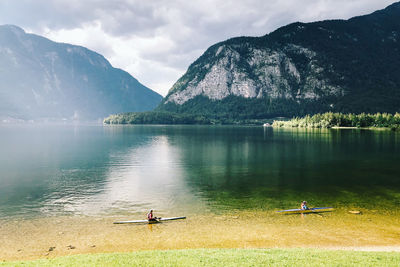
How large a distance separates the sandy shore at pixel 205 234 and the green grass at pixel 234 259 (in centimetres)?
475

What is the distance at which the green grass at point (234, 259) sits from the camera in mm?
18258

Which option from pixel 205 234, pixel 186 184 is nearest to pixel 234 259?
pixel 205 234

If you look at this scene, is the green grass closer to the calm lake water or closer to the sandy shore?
the sandy shore

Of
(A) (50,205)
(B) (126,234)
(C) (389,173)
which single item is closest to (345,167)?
(C) (389,173)

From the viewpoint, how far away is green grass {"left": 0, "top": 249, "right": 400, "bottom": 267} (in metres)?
18.3

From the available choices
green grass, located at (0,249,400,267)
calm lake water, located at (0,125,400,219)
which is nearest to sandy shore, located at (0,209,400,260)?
calm lake water, located at (0,125,400,219)

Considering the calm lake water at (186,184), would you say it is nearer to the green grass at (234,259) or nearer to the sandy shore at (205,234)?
the sandy shore at (205,234)

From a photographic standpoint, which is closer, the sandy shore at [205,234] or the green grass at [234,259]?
the green grass at [234,259]

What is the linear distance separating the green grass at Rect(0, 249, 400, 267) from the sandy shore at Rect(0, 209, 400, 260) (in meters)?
4.75

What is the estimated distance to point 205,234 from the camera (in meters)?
28.4

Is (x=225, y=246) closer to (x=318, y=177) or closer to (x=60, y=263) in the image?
(x=60, y=263)

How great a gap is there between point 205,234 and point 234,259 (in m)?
9.68

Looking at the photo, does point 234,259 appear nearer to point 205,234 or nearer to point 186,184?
point 205,234

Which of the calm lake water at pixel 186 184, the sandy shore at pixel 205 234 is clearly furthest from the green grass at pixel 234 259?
the calm lake water at pixel 186 184
